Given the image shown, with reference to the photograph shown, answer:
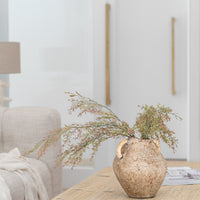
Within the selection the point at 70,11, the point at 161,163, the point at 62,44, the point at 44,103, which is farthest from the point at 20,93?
the point at 161,163

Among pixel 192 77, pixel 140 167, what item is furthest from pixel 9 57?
pixel 140 167

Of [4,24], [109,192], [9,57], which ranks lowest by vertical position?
[109,192]

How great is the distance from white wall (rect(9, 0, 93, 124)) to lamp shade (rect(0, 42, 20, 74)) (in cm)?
59

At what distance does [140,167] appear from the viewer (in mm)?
1600

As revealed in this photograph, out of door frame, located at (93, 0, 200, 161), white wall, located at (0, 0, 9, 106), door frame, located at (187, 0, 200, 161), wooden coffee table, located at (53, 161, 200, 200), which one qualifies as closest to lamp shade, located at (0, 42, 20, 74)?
door frame, located at (93, 0, 200, 161)

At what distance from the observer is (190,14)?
4277 millimetres

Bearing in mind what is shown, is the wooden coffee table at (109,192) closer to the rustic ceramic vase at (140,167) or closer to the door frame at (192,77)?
the rustic ceramic vase at (140,167)

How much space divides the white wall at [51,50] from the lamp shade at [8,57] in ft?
1.95

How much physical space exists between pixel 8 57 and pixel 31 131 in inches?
35.9

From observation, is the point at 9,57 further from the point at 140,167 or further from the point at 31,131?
the point at 140,167

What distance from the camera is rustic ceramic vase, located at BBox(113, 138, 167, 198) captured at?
160cm

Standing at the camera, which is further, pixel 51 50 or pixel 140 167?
pixel 51 50

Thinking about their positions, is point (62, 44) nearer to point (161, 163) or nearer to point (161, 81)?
point (161, 81)

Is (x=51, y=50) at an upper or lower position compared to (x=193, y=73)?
upper
